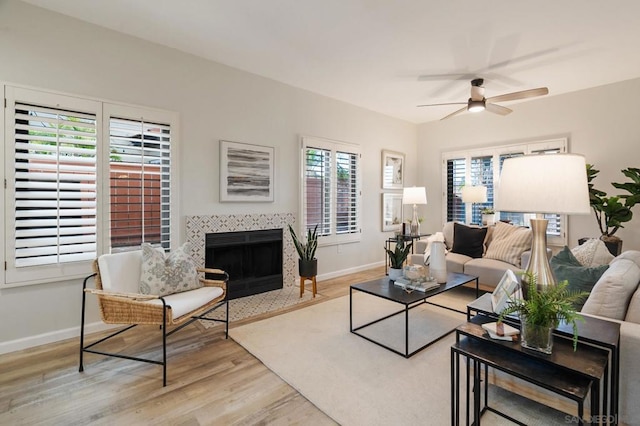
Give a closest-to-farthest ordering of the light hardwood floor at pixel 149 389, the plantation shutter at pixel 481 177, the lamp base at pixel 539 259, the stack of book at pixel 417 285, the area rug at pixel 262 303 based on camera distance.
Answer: the lamp base at pixel 539 259, the light hardwood floor at pixel 149 389, the stack of book at pixel 417 285, the area rug at pixel 262 303, the plantation shutter at pixel 481 177

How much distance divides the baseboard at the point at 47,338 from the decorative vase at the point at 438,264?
10.3 ft

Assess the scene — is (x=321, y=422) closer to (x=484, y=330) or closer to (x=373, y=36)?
(x=484, y=330)

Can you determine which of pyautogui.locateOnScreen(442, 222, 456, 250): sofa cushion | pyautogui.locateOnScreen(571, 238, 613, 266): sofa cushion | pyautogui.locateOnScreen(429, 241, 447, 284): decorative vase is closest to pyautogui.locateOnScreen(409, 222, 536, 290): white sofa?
pyautogui.locateOnScreen(442, 222, 456, 250): sofa cushion

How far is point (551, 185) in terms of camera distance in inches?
55.5

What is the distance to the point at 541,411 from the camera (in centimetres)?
177

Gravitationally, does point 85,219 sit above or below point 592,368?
above

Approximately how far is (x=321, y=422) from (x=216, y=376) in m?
0.86

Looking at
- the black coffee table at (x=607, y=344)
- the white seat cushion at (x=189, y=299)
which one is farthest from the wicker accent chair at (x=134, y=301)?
the black coffee table at (x=607, y=344)

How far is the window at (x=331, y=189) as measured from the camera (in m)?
4.55

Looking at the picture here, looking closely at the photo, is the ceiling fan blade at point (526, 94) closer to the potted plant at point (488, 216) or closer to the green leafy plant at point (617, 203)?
the green leafy plant at point (617, 203)

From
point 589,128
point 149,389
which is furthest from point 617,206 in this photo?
point 149,389

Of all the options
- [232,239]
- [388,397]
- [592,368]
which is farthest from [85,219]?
[592,368]

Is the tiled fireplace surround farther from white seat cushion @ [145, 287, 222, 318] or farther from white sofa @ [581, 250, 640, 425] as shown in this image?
white sofa @ [581, 250, 640, 425]

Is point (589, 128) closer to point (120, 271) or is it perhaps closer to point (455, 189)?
point (455, 189)
